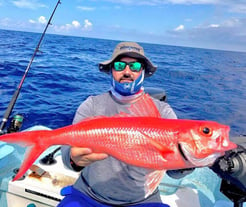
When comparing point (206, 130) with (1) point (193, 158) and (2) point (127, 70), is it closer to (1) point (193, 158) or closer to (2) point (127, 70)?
(1) point (193, 158)

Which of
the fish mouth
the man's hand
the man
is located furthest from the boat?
the fish mouth

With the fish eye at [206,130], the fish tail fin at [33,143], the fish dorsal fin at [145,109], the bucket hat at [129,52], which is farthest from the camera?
the bucket hat at [129,52]

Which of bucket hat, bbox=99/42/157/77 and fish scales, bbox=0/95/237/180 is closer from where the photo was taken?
fish scales, bbox=0/95/237/180

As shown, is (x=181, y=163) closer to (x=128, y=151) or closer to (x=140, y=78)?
(x=128, y=151)

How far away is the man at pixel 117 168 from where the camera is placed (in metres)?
2.82

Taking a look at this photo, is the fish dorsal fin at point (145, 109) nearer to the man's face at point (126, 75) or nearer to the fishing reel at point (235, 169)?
the man's face at point (126, 75)

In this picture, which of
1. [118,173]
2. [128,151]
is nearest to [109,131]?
[128,151]

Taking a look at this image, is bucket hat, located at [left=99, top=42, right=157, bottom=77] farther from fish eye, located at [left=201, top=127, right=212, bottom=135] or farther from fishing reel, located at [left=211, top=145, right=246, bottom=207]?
fishing reel, located at [left=211, top=145, right=246, bottom=207]

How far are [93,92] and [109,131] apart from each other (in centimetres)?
1078

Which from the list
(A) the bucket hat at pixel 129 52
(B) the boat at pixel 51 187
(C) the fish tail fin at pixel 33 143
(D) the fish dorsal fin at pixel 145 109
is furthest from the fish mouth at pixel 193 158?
(B) the boat at pixel 51 187

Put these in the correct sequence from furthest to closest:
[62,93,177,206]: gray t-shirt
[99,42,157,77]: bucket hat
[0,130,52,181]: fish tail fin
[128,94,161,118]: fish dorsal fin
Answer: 1. [99,42,157,77]: bucket hat
2. [62,93,177,206]: gray t-shirt
3. [128,94,161,118]: fish dorsal fin
4. [0,130,52,181]: fish tail fin

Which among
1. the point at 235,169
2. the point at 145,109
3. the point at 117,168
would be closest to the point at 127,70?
the point at 145,109

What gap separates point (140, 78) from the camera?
305cm

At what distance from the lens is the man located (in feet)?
9.24
